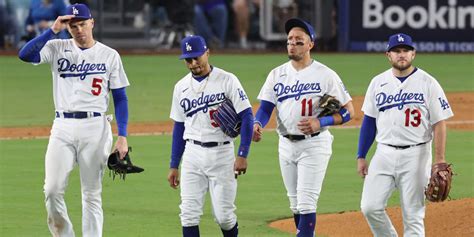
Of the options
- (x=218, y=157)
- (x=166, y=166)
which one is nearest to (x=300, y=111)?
(x=218, y=157)

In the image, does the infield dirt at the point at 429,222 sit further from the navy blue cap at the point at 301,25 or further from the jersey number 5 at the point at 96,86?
the jersey number 5 at the point at 96,86

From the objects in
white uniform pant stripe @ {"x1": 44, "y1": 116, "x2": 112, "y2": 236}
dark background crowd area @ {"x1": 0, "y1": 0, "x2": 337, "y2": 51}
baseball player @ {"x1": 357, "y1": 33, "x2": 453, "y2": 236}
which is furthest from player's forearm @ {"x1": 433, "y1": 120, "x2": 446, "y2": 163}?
dark background crowd area @ {"x1": 0, "y1": 0, "x2": 337, "y2": 51}

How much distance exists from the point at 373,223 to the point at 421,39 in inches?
911

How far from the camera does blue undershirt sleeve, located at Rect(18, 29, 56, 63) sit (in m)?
9.40

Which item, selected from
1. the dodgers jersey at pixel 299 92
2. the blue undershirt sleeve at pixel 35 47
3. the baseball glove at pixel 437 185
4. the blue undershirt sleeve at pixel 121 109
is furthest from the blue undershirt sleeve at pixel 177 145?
the baseball glove at pixel 437 185

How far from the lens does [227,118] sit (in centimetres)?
915

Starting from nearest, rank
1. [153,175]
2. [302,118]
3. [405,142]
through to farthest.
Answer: [405,142], [302,118], [153,175]

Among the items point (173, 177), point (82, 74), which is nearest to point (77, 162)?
point (82, 74)

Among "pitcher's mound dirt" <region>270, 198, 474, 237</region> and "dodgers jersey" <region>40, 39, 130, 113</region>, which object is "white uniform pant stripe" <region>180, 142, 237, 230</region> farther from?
"pitcher's mound dirt" <region>270, 198, 474, 237</region>

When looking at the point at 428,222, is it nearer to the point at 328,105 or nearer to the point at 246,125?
the point at 328,105

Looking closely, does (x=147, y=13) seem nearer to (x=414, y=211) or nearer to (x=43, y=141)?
(x=43, y=141)

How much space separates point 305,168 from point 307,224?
1.40ft

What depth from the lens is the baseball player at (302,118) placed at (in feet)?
31.1

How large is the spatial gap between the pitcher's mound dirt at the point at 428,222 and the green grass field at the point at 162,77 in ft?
31.6
